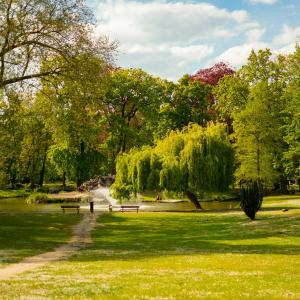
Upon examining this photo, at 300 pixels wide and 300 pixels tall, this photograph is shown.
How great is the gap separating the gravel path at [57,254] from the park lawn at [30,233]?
61 cm

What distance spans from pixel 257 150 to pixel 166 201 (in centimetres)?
1449

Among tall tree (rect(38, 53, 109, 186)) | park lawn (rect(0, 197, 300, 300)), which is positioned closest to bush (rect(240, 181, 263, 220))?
park lawn (rect(0, 197, 300, 300))

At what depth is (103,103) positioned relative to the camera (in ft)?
196

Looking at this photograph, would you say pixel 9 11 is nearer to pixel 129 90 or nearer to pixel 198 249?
pixel 198 249

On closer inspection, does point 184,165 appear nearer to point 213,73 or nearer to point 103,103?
point 103,103

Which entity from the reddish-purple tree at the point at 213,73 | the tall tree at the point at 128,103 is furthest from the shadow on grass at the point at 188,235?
the reddish-purple tree at the point at 213,73

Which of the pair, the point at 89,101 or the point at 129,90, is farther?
the point at 129,90

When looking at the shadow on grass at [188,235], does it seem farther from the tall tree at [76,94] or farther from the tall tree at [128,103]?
the tall tree at [128,103]

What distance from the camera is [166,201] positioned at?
67.2m

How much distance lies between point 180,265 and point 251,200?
21723mm

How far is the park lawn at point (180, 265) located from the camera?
44.8ft

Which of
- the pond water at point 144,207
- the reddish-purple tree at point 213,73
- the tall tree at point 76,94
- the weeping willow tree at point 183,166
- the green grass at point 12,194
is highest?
the reddish-purple tree at point 213,73

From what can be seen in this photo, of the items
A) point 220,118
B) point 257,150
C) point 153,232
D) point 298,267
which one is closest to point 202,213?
point 153,232

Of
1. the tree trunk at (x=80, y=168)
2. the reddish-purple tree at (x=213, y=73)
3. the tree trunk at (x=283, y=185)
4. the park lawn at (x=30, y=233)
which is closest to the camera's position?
the park lawn at (x=30, y=233)
